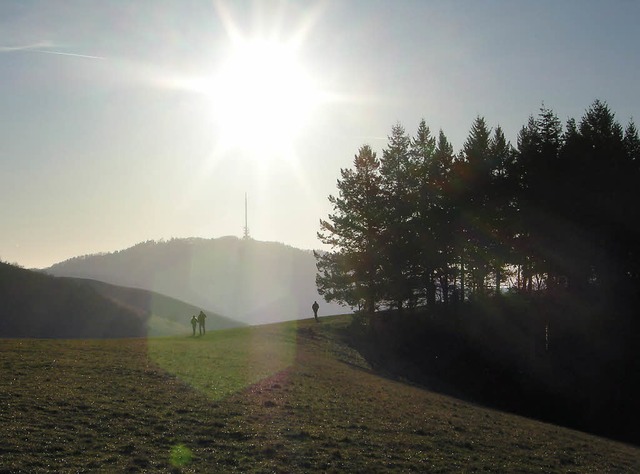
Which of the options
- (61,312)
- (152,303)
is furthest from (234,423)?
(152,303)

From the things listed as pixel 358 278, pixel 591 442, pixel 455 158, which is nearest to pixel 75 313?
pixel 358 278

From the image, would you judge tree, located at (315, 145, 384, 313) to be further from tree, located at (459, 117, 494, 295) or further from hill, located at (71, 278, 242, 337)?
hill, located at (71, 278, 242, 337)

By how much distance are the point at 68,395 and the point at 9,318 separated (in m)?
65.0

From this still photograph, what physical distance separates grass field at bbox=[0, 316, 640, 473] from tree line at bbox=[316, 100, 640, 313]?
2218cm

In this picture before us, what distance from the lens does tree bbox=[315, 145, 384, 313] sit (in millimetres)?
53062

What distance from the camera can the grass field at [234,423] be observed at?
14.7m

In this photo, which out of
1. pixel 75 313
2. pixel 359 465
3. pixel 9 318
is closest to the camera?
pixel 359 465

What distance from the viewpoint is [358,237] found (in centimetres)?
5447

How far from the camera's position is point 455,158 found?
57.3 meters

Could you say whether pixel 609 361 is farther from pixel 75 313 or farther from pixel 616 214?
pixel 75 313

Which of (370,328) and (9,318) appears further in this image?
(9,318)

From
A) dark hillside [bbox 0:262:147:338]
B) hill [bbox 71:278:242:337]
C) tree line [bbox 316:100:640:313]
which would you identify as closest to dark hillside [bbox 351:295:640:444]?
tree line [bbox 316:100:640:313]

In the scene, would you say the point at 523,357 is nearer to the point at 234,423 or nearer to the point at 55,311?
the point at 234,423

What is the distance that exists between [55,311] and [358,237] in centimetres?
4989
